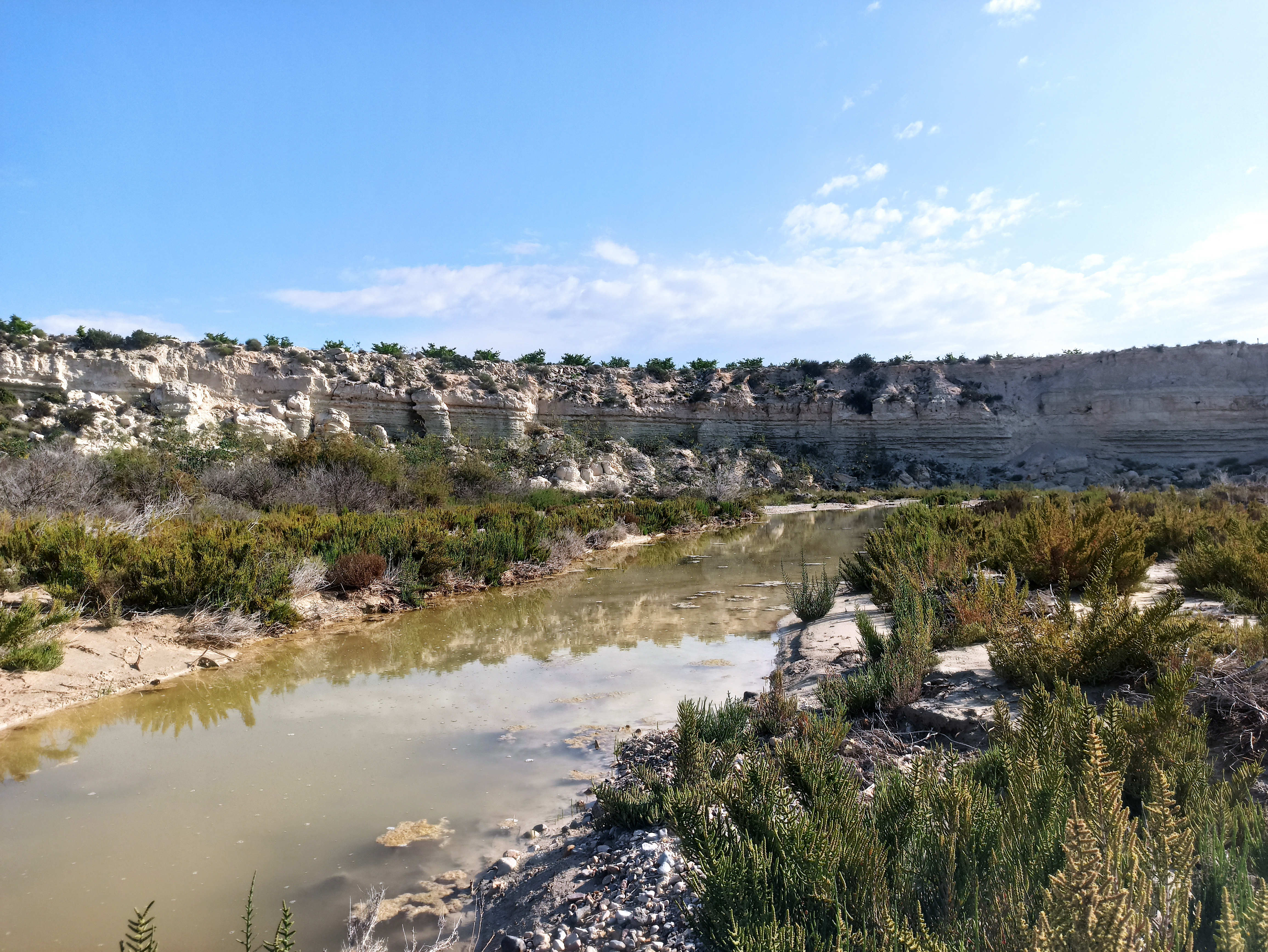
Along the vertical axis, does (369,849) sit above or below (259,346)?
below

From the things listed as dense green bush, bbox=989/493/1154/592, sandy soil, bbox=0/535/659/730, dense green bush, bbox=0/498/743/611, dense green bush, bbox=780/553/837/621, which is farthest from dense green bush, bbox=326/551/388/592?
dense green bush, bbox=989/493/1154/592

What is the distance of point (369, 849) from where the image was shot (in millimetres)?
3936

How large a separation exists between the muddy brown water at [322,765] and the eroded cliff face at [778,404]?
2304 centimetres

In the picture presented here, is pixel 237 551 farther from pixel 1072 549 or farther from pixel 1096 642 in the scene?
pixel 1072 549

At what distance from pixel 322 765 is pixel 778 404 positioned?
129 ft

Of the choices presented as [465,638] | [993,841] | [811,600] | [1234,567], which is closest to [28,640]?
[465,638]

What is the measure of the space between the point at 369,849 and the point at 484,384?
3478 cm

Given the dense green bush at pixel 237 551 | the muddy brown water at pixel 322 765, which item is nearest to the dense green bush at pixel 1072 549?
the muddy brown water at pixel 322 765

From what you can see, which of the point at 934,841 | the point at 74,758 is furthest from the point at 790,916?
the point at 74,758

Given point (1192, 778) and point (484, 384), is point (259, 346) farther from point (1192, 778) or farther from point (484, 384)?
point (1192, 778)

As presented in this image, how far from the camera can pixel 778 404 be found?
139 ft

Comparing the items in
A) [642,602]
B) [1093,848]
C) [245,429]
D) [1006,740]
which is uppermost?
[245,429]

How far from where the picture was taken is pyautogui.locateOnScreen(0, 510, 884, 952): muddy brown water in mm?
3523

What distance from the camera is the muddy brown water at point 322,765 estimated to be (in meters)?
3.52
